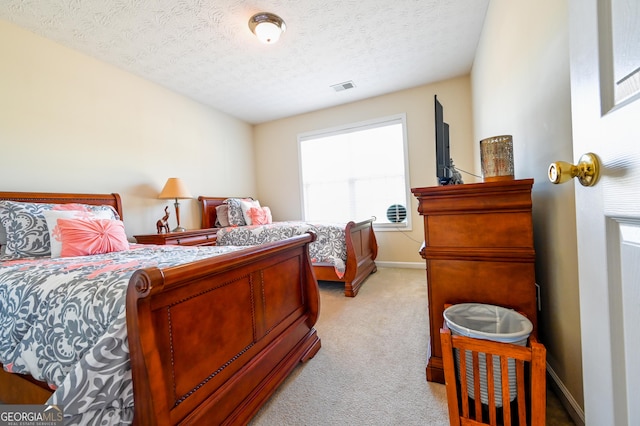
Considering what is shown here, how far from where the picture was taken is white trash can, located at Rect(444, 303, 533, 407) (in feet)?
3.28

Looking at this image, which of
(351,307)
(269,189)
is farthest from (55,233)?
(269,189)

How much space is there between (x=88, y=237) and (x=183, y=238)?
1104 mm

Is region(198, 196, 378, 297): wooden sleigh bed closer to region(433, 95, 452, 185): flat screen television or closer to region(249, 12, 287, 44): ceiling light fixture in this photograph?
region(433, 95, 452, 185): flat screen television

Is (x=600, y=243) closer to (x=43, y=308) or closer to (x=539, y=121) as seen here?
(x=539, y=121)

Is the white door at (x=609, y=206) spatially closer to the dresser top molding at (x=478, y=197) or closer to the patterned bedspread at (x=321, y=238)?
the dresser top molding at (x=478, y=197)

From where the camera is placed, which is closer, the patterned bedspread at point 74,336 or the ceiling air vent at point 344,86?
the patterned bedspread at point 74,336

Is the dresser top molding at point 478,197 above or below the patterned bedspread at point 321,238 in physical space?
above

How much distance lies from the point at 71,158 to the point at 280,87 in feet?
7.84

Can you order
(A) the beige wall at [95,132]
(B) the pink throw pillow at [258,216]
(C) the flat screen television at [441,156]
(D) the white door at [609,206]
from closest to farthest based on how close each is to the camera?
1. (D) the white door at [609,206]
2. (C) the flat screen television at [441,156]
3. (A) the beige wall at [95,132]
4. (B) the pink throw pillow at [258,216]

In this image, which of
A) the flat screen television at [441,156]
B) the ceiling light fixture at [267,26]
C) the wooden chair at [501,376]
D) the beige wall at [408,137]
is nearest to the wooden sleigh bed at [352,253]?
the beige wall at [408,137]

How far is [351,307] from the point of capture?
2.44 metres

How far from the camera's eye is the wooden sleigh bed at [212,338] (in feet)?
2.60

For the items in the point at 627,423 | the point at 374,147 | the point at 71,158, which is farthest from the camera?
the point at 374,147

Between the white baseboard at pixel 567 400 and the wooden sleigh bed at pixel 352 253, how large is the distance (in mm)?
1663
